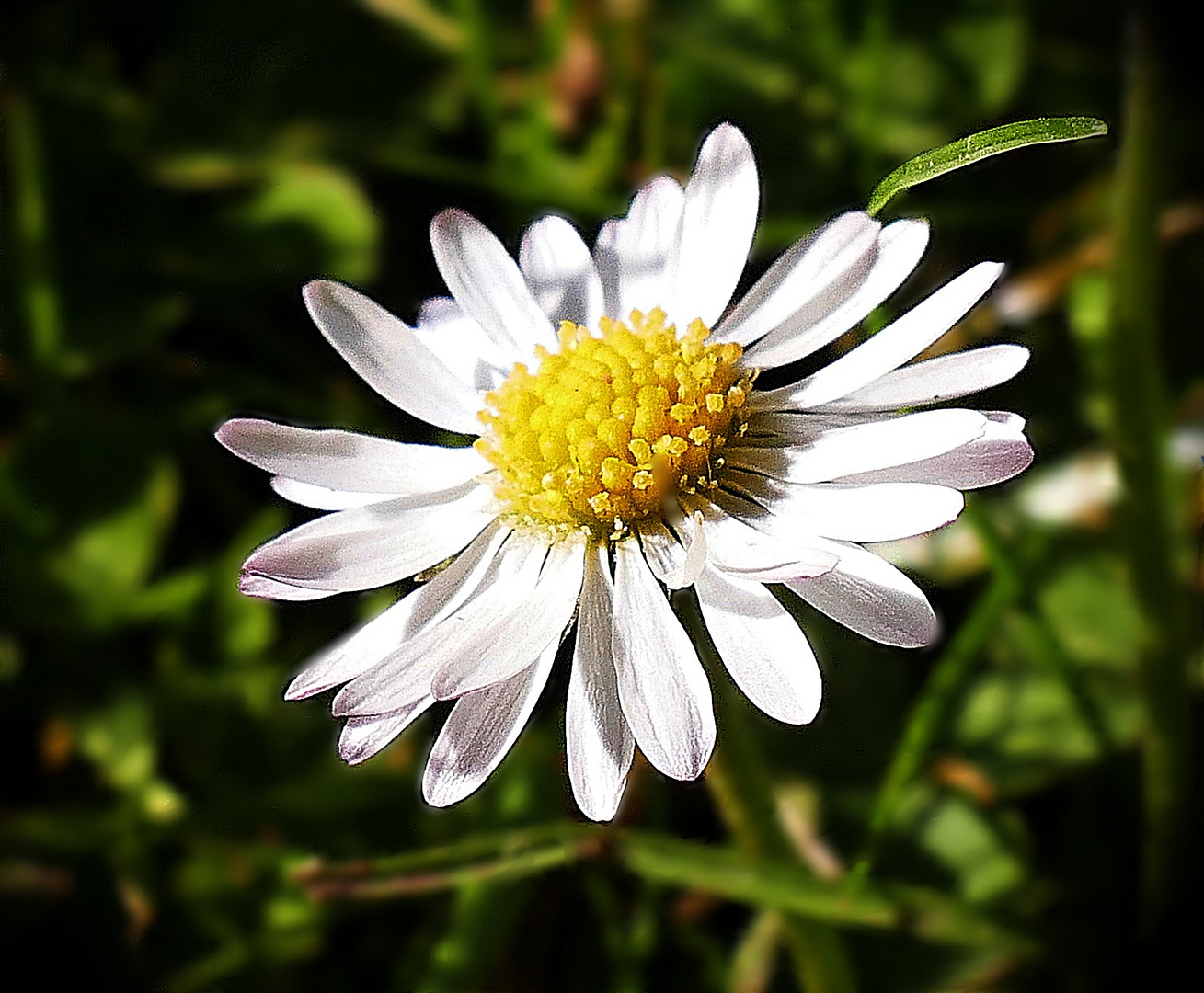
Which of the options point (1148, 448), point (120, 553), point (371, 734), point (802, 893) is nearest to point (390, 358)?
point (371, 734)

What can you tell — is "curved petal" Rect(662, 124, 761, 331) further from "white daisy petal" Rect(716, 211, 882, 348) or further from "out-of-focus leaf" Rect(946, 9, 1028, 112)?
"out-of-focus leaf" Rect(946, 9, 1028, 112)

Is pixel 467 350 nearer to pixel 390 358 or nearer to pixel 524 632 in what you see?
pixel 390 358

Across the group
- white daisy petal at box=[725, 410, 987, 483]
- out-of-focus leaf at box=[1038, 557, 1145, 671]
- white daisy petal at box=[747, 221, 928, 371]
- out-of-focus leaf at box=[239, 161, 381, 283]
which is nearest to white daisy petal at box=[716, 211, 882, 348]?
white daisy petal at box=[747, 221, 928, 371]

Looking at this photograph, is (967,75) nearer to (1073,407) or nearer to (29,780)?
(1073,407)

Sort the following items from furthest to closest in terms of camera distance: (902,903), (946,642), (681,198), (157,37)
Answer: (157,37)
(946,642)
(902,903)
(681,198)

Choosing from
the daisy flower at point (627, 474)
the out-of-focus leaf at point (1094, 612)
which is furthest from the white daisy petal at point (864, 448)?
the out-of-focus leaf at point (1094, 612)

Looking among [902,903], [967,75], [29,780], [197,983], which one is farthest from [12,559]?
[967,75]
